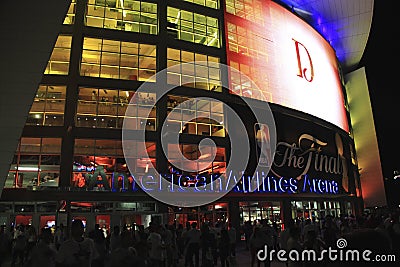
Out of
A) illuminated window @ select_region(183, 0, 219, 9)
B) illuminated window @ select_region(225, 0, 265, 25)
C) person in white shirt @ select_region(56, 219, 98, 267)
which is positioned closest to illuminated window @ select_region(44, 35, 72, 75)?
illuminated window @ select_region(183, 0, 219, 9)

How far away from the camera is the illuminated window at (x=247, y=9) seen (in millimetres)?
34562

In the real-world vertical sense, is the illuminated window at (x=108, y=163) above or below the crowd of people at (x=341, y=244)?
above

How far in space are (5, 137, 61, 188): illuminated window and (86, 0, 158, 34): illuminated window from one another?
10.2m

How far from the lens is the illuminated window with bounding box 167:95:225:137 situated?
28406 mm

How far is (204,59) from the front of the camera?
3122cm

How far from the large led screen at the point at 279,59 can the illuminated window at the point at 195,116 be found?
3026 millimetres

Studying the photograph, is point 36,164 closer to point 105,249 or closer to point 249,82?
point 105,249

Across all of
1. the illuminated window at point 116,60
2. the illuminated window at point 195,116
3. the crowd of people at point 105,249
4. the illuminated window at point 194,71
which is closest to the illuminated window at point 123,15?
the illuminated window at point 116,60

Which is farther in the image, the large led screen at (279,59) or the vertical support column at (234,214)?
the large led screen at (279,59)

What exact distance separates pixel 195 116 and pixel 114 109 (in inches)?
265

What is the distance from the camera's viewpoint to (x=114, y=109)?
2689 cm

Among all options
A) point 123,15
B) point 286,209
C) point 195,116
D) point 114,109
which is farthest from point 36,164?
point 286,209

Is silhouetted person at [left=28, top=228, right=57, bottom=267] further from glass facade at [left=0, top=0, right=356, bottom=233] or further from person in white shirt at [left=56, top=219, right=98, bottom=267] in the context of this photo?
glass facade at [left=0, top=0, right=356, bottom=233]

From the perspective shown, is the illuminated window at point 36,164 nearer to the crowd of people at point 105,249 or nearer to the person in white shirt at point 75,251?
the crowd of people at point 105,249
